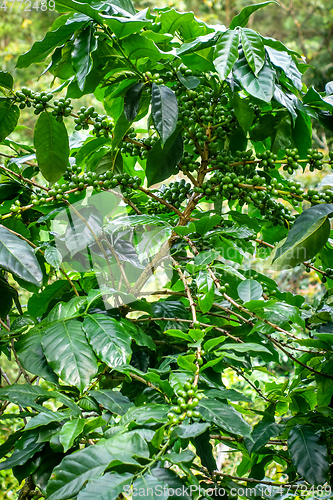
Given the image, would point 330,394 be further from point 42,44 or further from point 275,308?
point 42,44

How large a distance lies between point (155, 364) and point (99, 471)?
29 cm

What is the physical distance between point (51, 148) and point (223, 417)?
0.46 m

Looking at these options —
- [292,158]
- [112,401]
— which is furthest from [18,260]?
[292,158]

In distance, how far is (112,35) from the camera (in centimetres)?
52

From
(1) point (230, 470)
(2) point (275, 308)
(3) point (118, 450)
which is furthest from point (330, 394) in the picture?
(1) point (230, 470)

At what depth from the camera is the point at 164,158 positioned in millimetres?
577

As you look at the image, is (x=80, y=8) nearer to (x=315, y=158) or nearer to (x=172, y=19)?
(x=172, y=19)

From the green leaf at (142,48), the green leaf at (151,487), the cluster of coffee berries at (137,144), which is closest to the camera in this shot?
the green leaf at (151,487)

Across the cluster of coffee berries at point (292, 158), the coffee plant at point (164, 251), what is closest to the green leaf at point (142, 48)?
the coffee plant at point (164, 251)

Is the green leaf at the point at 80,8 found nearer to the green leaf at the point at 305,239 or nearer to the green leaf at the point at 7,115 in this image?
the green leaf at the point at 7,115

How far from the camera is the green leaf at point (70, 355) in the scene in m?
0.40

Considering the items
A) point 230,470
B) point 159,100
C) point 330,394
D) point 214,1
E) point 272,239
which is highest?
point 214,1

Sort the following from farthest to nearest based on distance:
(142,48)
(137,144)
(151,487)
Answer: (137,144) → (142,48) → (151,487)

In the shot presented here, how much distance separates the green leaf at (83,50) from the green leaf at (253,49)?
0.21m
